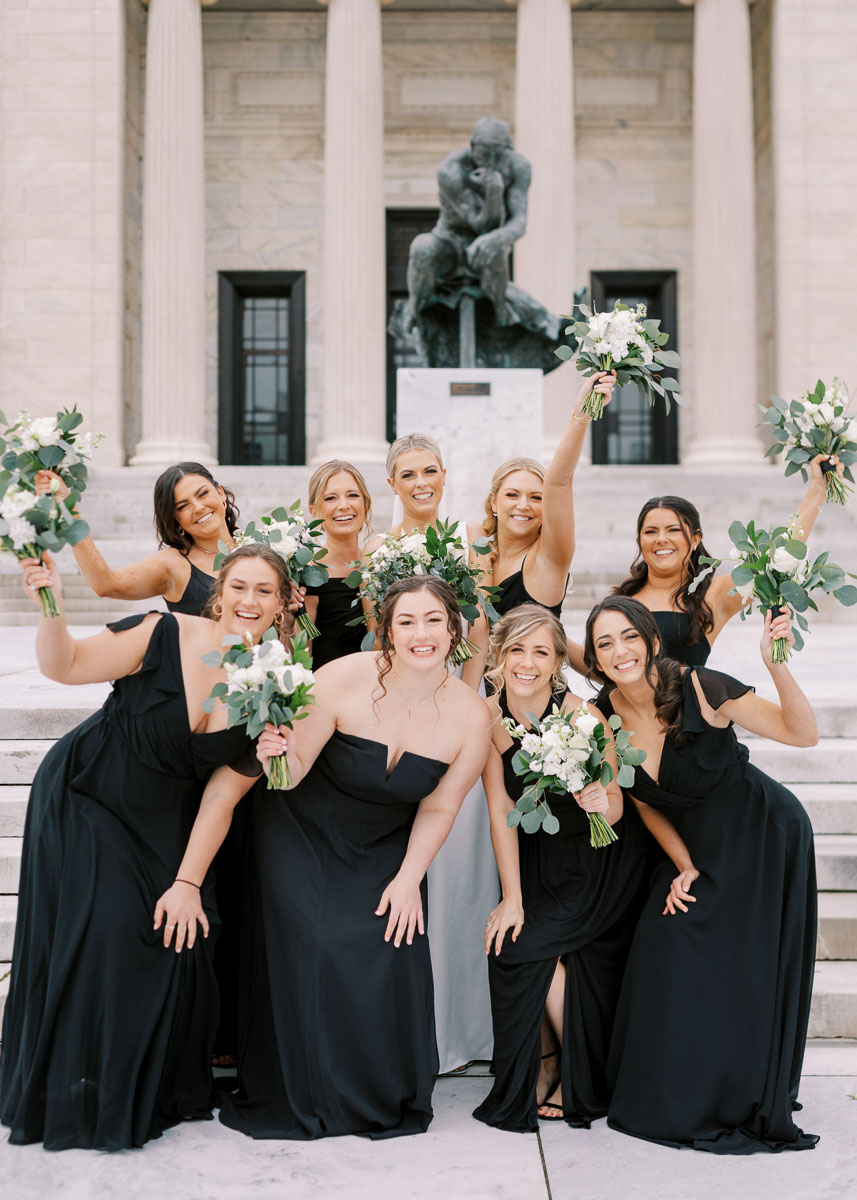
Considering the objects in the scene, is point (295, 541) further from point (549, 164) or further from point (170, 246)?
point (549, 164)

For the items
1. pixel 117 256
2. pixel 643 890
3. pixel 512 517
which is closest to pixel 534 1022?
pixel 643 890

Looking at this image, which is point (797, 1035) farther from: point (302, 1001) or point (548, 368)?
point (548, 368)

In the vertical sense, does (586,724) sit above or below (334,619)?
below

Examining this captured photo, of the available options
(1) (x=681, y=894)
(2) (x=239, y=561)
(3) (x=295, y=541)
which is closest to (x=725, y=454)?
(3) (x=295, y=541)

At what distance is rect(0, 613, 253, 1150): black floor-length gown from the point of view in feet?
14.3

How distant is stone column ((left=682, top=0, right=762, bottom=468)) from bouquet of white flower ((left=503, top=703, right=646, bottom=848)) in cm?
1882

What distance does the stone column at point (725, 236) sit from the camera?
22.4 meters

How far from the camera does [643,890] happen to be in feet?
16.4

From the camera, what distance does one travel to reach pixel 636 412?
26.6m

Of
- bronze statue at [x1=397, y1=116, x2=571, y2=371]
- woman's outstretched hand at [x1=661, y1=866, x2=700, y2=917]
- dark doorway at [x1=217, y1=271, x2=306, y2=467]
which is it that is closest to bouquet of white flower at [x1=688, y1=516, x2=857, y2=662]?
woman's outstretched hand at [x1=661, y1=866, x2=700, y2=917]

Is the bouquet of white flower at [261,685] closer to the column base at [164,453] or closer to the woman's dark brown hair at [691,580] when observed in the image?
the woman's dark brown hair at [691,580]

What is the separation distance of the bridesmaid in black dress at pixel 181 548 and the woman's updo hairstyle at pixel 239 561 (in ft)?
2.78

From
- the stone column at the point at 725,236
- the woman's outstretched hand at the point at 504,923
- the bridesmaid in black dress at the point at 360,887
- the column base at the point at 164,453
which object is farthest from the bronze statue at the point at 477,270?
the woman's outstretched hand at the point at 504,923

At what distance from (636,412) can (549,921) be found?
22.8m
